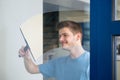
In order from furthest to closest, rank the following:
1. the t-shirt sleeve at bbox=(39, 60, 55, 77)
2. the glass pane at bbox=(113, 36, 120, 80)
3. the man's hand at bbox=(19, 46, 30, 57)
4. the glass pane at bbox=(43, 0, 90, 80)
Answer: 1. the man's hand at bbox=(19, 46, 30, 57)
2. the t-shirt sleeve at bbox=(39, 60, 55, 77)
3. the glass pane at bbox=(43, 0, 90, 80)
4. the glass pane at bbox=(113, 36, 120, 80)

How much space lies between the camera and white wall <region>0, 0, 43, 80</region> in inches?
74.0

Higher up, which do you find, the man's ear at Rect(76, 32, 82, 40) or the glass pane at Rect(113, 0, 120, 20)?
the glass pane at Rect(113, 0, 120, 20)

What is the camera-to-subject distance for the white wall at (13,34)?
1881 mm

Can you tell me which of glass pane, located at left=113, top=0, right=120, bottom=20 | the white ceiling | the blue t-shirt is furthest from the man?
glass pane, located at left=113, top=0, right=120, bottom=20

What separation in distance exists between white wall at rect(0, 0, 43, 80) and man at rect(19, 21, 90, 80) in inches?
7.3

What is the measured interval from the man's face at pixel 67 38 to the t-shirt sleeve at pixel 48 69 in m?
0.18

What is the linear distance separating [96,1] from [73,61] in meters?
0.47

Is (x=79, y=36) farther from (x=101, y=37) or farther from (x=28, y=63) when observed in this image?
(x=28, y=63)

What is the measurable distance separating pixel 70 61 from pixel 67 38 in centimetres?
18

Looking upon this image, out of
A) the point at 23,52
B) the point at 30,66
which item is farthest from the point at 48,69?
the point at 23,52

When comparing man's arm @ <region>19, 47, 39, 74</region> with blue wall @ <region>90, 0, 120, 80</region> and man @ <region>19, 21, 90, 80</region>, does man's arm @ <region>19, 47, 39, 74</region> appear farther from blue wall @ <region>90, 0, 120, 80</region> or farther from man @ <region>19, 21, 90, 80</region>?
blue wall @ <region>90, 0, 120, 80</region>

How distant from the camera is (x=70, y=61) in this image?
166 centimetres

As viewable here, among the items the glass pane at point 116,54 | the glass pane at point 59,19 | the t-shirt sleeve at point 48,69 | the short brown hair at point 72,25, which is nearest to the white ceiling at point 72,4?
the glass pane at point 59,19

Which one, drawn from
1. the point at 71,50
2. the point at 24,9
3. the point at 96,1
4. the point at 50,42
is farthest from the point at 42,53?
the point at 96,1
